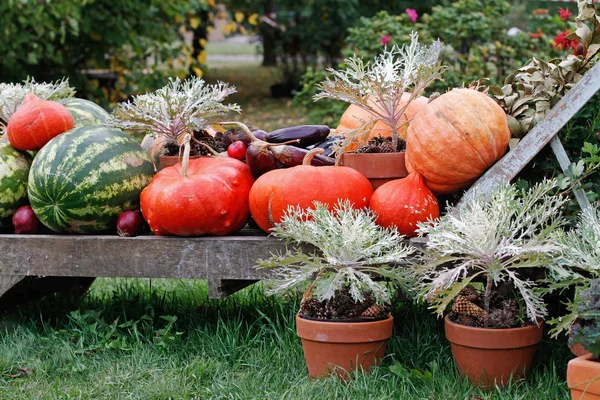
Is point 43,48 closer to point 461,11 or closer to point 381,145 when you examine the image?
point 461,11

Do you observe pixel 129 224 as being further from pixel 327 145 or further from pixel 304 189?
pixel 327 145

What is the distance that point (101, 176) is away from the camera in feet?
12.0

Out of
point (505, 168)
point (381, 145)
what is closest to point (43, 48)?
point (381, 145)

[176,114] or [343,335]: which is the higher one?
[176,114]

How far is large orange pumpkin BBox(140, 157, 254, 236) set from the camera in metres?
3.46

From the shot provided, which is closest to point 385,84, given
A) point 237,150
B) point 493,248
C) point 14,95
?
point 237,150

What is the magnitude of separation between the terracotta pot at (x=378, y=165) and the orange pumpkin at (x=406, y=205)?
0.15 meters

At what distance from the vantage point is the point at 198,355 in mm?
3494

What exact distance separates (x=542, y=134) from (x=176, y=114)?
1.62m

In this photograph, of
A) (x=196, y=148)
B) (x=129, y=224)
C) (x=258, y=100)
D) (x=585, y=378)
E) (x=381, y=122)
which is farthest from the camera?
(x=258, y=100)

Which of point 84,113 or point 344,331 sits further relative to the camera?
point 84,113

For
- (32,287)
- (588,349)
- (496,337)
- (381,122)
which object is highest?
(381,122)

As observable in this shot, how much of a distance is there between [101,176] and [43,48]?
590 centimetres

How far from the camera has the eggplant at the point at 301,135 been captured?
12.6ft
